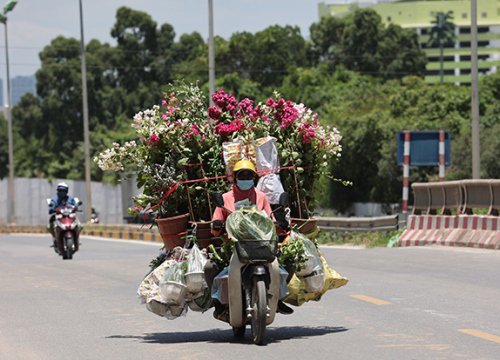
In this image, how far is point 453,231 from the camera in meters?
26.7

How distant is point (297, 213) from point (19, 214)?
200ft

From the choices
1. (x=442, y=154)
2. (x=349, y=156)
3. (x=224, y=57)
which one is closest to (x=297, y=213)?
(x=442, y=154)

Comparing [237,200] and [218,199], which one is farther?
[237,200]

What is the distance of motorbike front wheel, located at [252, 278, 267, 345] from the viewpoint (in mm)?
10875

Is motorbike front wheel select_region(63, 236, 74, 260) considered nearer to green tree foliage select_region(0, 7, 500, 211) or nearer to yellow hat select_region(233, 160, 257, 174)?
yellow hat select_region(233, 160, 257, 174)

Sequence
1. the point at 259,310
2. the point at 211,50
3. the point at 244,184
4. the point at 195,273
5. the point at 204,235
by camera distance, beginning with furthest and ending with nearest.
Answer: the point at 211,50, the point at 204,235, the point at 195,273, the point at 244,184, the point at 259,310

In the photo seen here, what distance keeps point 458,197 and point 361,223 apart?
195 inches

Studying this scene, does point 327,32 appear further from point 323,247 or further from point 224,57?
point 323,247

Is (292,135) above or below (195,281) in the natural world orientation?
above

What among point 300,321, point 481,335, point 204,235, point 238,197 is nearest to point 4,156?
point 300,321

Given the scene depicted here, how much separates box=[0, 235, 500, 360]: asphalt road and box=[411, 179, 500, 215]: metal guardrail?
4147mm

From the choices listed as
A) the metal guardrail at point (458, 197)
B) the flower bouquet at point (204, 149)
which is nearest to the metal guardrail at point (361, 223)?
the metal guardrail at point (458, 197)

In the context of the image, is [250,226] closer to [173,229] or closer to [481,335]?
[173,229]

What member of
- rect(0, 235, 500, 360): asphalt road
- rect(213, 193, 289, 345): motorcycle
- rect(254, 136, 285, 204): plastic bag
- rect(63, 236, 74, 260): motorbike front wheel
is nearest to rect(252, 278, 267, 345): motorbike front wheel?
rect(213, 193, 289, 345): motorcycle
